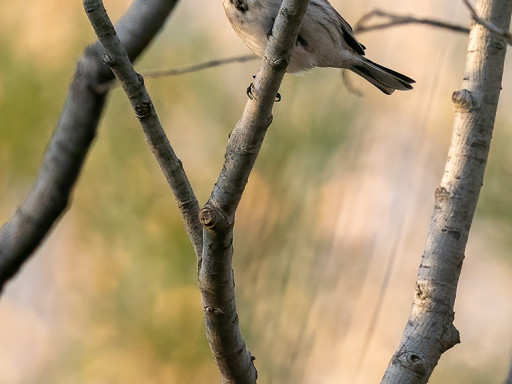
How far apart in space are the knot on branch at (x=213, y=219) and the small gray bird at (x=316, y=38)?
681 millimetres

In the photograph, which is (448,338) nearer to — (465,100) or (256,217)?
(465,100)

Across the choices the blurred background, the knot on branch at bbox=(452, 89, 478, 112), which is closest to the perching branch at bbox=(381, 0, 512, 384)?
the knot on branch at bbox=(452, 89, 478, 112)

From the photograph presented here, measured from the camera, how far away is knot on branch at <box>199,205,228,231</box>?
3.73 ft

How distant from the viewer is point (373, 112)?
289cm

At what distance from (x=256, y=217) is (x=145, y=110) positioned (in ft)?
5.12

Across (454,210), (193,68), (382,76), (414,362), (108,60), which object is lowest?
(414,362)

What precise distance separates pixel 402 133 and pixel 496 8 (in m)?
1.38

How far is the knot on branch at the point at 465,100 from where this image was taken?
1.43m

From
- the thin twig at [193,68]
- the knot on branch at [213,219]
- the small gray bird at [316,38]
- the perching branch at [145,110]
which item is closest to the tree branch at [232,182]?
the knot on branch at [213,219]

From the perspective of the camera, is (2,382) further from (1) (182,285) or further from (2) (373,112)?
(2) (373,112)

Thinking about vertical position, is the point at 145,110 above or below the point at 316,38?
below

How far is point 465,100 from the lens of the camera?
1.43 m

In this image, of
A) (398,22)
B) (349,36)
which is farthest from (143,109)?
(349,36)

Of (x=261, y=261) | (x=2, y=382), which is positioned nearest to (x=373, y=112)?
(x=261, y=261)
